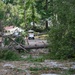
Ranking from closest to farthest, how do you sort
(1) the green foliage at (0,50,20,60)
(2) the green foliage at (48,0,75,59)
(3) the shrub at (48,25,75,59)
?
(2) the green foliage at (48,0,75,59) → (1) the green foliage at (0,50,20,60) → (3) the shrub at (48,25,75,59)

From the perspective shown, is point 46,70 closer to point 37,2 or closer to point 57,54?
point 57,54

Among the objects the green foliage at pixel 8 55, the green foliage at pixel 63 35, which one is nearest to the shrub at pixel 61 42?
the green foliage at pixel 63 35

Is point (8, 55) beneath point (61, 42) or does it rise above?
beneath

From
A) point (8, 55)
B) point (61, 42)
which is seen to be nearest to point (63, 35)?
point (61, 42)

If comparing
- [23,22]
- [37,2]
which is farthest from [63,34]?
[37,2]

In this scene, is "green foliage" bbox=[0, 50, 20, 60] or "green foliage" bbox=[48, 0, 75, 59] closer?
"green foliage" bbox=[48, 0, 75, 59]

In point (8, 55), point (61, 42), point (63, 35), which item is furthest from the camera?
point (63, 35)

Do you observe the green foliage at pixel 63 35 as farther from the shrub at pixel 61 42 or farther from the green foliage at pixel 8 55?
the green foliage at pixel 8 55

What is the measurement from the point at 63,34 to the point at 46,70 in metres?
3.60

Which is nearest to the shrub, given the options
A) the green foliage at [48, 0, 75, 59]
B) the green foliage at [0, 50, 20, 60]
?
the green foliage at [48, 0, 75, 59]

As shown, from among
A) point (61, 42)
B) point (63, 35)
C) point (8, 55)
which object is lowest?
point (8, 55)

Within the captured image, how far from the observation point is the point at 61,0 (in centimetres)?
1098

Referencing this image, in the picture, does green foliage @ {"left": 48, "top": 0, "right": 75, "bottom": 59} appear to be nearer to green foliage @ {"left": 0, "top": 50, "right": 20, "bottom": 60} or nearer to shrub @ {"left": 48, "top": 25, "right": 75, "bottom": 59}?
shrub @ {"left": 48, "top": 25, "right": 75, "bottom": 59}

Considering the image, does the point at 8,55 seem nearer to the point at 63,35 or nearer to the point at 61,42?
the point at 61,42
